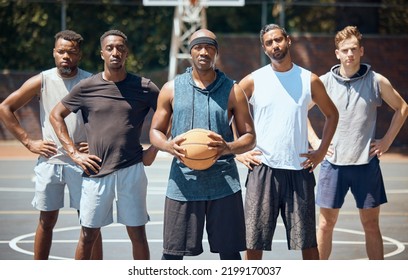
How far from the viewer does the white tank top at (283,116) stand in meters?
7.23

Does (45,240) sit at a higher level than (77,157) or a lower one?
lower

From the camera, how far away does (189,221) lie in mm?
6836

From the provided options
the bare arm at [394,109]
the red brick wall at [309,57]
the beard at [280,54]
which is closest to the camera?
the beard at [280,54]

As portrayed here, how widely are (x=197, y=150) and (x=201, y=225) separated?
656mm

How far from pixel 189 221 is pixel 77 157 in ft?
3.85

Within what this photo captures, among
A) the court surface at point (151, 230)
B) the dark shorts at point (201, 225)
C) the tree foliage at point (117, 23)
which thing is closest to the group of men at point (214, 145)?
the dark shorts at point (201, 225)

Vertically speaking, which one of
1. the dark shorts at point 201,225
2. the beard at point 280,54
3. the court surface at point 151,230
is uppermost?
the beard at point 280,54

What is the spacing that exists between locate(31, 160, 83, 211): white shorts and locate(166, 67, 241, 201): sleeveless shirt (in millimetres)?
1420

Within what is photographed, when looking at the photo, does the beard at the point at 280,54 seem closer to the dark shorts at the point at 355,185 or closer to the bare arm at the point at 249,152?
the bare arm at the point at 249,152

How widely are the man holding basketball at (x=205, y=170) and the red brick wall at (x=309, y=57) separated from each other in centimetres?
1858

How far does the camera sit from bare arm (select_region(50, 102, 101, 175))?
24.3 feet

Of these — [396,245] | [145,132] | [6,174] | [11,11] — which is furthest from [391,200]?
[11,11]
